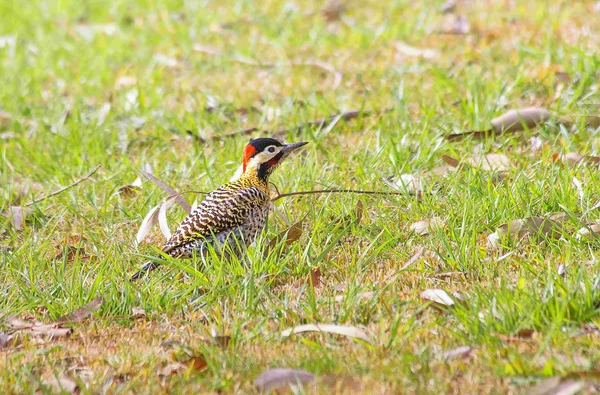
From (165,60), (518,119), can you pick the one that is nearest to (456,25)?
(518,119)

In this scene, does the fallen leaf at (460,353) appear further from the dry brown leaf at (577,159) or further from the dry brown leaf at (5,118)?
the dry brown leaf at (5,118)

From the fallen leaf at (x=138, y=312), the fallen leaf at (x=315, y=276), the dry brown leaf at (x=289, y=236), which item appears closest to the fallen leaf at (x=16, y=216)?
the fallen leaf at (x=138, y=312)

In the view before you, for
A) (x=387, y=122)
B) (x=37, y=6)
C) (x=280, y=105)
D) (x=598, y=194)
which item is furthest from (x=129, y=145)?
(x=37, y=6)

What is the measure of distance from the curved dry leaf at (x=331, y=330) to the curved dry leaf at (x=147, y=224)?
153 cm

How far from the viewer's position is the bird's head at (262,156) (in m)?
5.69

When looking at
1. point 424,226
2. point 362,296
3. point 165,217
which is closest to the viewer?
point 362,296

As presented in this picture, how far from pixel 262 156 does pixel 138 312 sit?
1.37 metres

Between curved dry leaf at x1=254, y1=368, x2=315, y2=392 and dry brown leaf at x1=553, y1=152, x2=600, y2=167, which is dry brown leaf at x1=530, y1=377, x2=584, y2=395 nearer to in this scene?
curved dry leaf at x1=254, y1=368, x2=315, y2=392

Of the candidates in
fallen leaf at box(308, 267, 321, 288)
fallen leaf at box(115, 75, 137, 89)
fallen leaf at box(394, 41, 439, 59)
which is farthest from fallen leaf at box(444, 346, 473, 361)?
fallen leaf at box(115, 75, 137, 89)

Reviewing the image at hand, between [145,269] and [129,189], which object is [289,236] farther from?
[129,189]

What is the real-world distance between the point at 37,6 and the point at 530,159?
7.58 m

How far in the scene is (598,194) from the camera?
530cm

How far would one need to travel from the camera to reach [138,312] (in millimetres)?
4742

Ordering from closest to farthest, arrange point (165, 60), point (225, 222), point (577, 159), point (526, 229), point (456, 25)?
1. point (526, 229)
2. point (225, 222)
3. point (577, 159)
4. point (456, 25)
5. point (165, 60)
